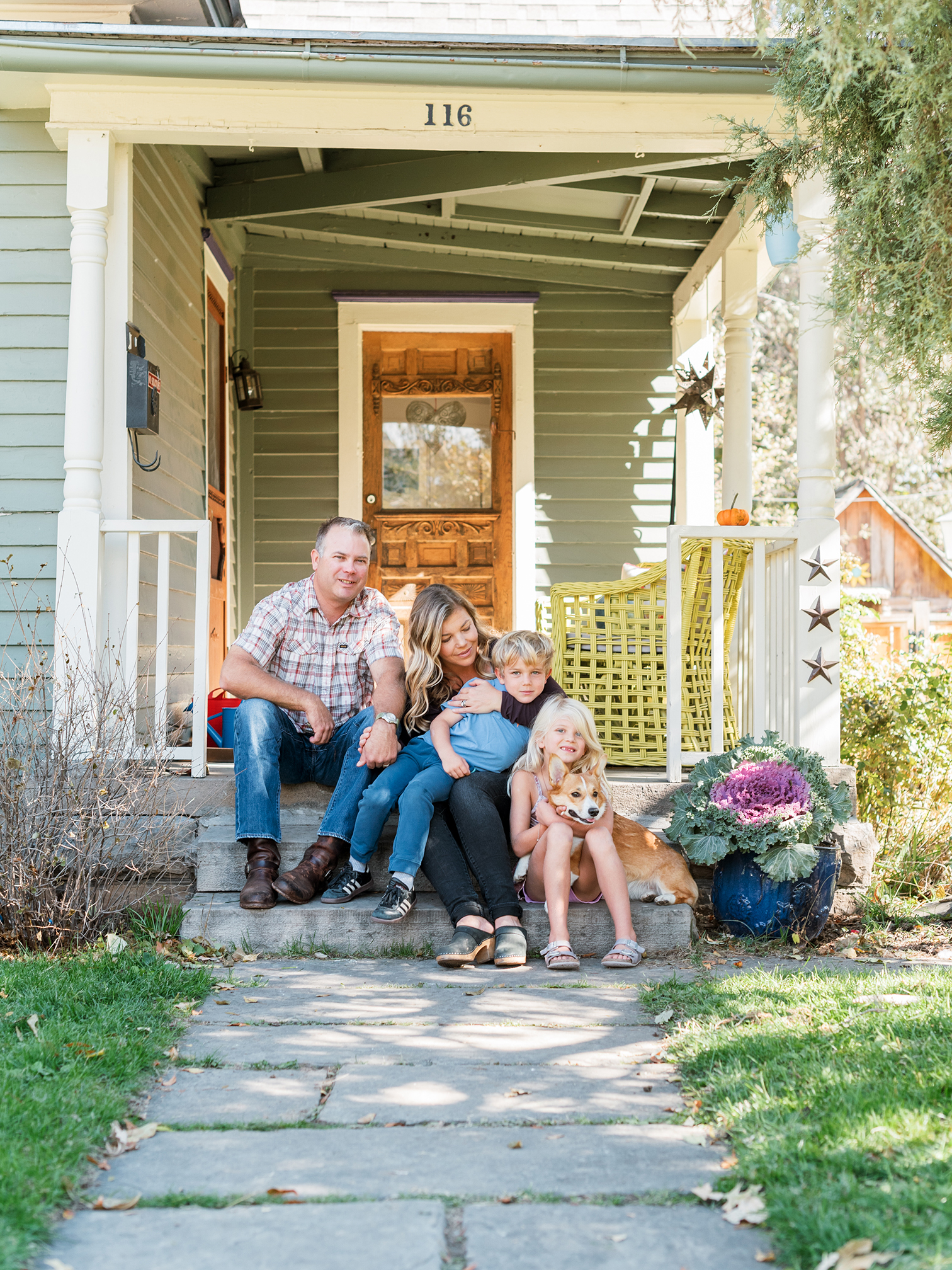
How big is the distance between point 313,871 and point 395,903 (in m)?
0.30

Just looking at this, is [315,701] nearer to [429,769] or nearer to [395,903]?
[429,769]

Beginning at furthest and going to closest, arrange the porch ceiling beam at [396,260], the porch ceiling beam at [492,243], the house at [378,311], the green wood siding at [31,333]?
the porch ceiling beam at [396,260] < the porch ceiling beam at [492,243] < the green wood siding at [31,333] < the house at [378,311]

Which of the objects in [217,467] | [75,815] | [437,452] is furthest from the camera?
[437,452]

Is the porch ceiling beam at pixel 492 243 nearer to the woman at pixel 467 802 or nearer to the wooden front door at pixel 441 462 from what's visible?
the wooden front door at pixel 441 462

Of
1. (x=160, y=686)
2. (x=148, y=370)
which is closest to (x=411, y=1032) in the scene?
(x=160, y=686)

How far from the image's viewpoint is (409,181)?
5.10 metres

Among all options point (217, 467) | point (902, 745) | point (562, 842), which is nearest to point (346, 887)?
point (562, 842)

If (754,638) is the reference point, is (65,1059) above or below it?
below

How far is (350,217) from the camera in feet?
19.7

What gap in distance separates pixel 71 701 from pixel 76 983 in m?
0.88

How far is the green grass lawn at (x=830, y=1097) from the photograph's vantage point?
1.54 metres

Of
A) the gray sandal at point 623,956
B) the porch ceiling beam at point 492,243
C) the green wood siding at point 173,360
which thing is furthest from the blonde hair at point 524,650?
the porch ceiling beam at point 492,243

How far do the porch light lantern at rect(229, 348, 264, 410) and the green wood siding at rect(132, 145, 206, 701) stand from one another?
0.69 metres

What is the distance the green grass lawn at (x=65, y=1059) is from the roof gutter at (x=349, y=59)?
9.10 feet
